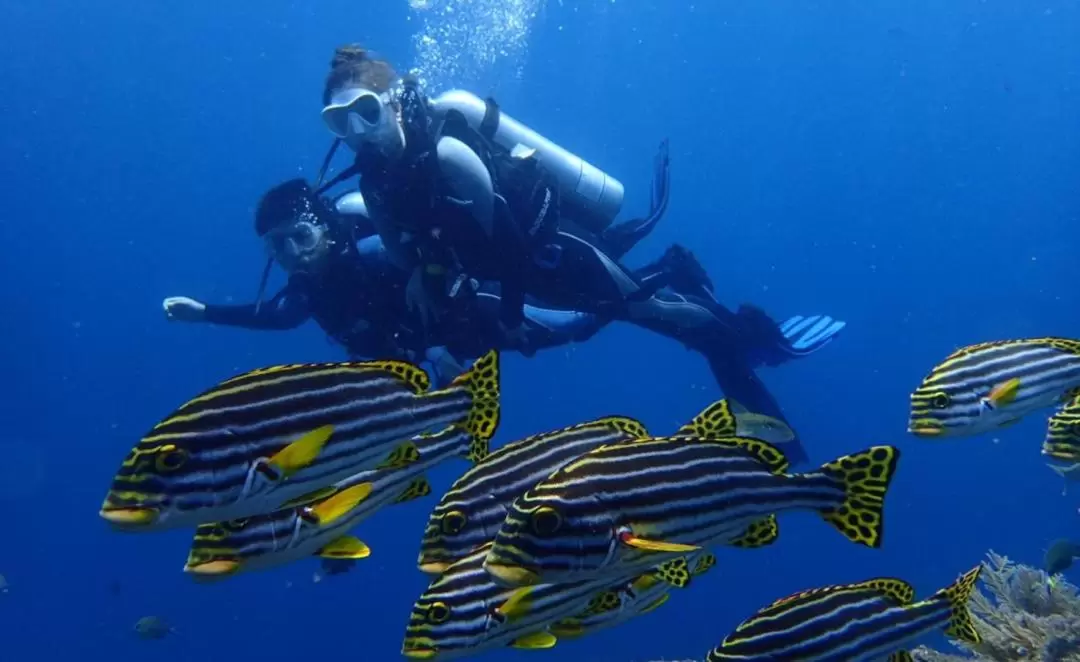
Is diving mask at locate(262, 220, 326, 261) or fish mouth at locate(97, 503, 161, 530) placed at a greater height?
diving mask at locate(262, 220, 326, 261)

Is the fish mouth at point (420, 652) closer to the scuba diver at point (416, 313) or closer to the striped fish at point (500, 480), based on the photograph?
the striped fish at point (500, 480)

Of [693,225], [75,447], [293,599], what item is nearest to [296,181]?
[293,599]

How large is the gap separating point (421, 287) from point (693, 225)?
9342cm

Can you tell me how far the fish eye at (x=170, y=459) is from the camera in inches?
87.8

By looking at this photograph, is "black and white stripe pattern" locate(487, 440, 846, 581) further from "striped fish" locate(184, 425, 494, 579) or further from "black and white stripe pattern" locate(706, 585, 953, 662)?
"striped fish" locate(184, 425, 494, 579)

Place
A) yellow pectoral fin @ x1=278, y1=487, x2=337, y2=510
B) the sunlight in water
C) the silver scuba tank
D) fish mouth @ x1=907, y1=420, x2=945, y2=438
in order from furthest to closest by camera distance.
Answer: the sunlight in water < the silver scuba tank < fish mouth @ x1=907, y1=420, x2=945, y2=438 < yellow pectoral fin @ x1=278, y1=487, x2=337, y2=510

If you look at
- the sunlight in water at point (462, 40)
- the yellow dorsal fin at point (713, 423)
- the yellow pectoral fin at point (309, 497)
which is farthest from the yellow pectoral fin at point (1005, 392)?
the sunlight in water at point (462, 40)

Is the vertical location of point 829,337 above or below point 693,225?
below

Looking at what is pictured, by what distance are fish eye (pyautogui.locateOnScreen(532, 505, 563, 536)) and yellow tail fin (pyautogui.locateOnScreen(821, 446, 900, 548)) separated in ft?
3.46

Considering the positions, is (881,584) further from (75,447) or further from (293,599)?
(75,447)

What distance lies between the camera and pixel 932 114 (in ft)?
276

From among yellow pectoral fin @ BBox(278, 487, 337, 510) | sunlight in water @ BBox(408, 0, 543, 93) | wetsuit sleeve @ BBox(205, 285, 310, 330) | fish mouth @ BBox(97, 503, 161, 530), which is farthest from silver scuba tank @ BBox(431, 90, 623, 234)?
sunlight in water @ BBox(408, 0, 543, 93)

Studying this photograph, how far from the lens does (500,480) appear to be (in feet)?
9.19

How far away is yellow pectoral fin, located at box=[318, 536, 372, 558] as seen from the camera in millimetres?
2855
